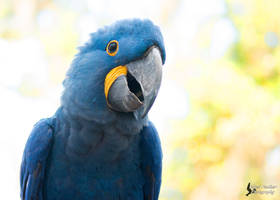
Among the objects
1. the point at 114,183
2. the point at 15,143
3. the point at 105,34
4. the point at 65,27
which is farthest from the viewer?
the point at 65,27

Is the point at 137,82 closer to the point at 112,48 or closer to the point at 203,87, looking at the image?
the point at 112,48

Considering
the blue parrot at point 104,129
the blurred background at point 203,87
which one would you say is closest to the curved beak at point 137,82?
the blue parrot at point 104,129

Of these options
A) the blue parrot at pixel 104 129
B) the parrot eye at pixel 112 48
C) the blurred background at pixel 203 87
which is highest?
the blurred background at pixel 203 87

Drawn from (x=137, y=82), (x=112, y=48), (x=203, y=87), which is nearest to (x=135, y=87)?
(x=137, y=82)

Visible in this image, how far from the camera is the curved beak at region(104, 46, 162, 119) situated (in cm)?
100

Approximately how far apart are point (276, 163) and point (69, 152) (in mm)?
2325

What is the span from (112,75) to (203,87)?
2.25 m

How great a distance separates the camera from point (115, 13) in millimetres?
3365

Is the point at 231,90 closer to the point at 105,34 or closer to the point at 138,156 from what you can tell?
the point at 138,156

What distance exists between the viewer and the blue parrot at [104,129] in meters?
1.03

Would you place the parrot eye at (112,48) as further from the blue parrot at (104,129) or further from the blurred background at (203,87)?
the blurred background at (203,87)

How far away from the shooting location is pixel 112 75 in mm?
1047

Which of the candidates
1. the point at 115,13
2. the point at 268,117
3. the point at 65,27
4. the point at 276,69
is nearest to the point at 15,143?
the point at 65,27

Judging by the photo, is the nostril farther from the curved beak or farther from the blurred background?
the blurred background
